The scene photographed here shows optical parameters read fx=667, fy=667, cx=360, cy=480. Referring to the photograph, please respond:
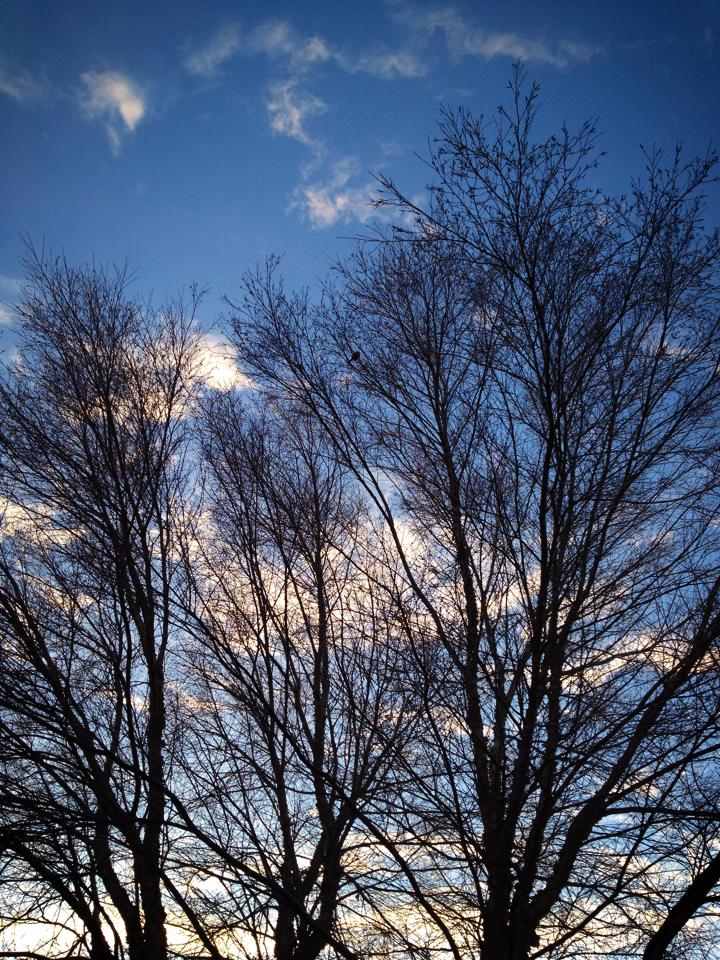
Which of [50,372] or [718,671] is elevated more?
[50,372]

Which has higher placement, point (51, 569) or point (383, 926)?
point (51, 569)

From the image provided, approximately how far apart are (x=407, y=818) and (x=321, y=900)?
6.18 feet

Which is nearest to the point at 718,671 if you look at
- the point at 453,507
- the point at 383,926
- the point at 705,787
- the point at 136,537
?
the point at 705,787

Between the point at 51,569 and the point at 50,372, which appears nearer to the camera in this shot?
the point at 50,372

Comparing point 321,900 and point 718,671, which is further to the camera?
point 321,900

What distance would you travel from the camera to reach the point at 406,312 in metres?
4.83

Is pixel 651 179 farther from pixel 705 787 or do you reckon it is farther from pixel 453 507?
pixel 705 787

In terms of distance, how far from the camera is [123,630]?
17.6 ft

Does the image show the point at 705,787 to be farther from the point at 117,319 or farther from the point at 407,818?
the point at 117,319

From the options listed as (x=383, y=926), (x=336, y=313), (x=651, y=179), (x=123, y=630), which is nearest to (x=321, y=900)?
(x=383, y=926)

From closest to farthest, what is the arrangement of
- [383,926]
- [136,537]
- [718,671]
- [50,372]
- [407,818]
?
[718,671], [407,818], [383,926], [136,537], [50,372]

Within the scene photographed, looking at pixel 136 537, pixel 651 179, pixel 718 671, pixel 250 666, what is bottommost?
pixel 718 671

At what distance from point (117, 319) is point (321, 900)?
491cm

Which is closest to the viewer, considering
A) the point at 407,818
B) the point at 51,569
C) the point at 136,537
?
the point at 407,818
